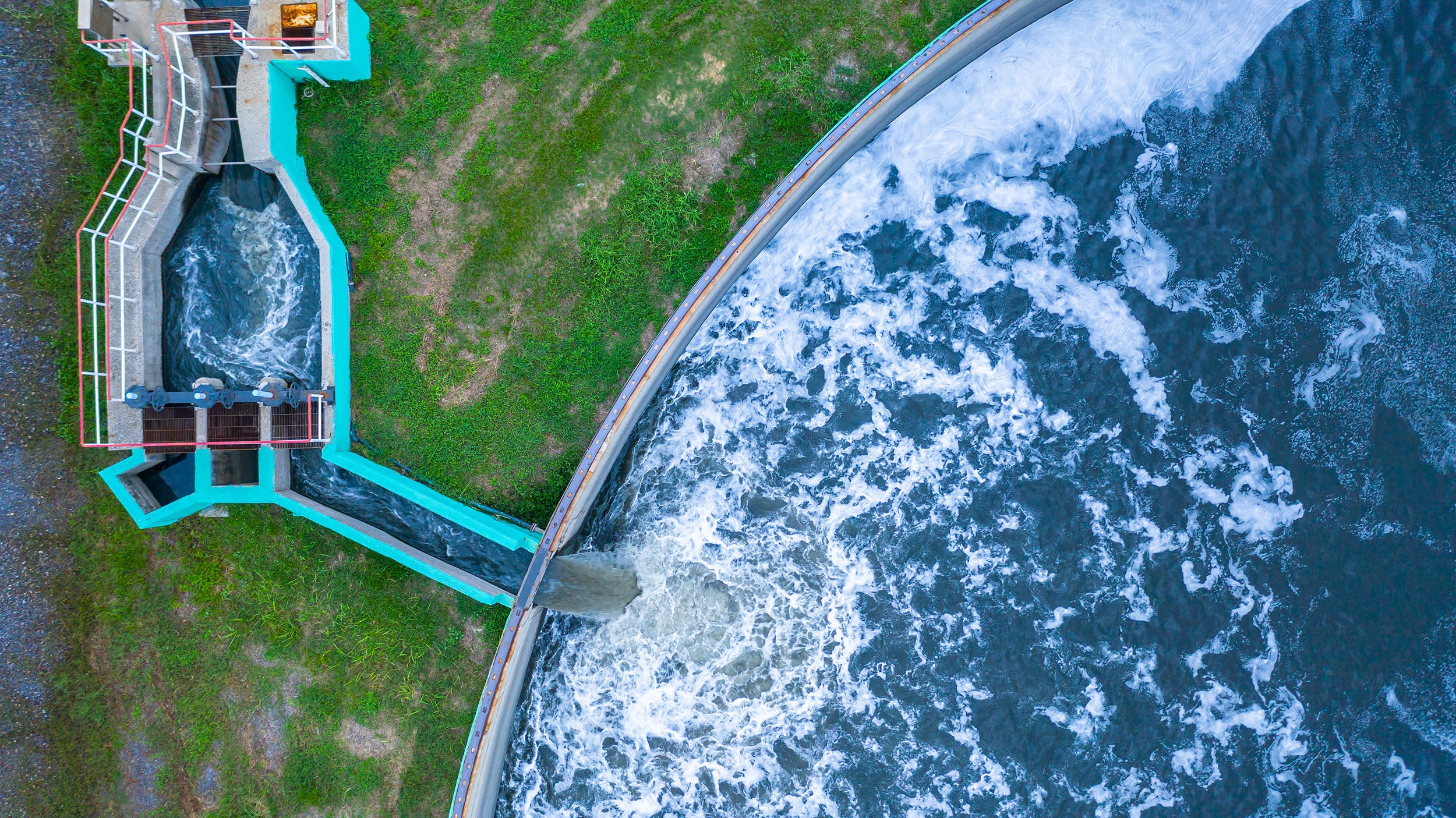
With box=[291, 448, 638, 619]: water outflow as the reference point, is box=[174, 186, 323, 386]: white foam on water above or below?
above

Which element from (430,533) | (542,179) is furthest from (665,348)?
(430,533)

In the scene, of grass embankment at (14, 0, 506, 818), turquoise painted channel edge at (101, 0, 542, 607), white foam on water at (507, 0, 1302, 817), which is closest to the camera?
turquoise painted channel edge at (101, 0, 542, 607)

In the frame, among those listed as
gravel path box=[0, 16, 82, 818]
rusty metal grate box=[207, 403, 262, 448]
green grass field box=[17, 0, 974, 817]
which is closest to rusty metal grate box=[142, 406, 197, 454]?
rusty metal grate box=[207, 403, 262, 448]

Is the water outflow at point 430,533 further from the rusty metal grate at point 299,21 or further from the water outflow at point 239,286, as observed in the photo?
the rusty metal grate at point 299,21

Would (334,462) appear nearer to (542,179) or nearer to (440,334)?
(440,334)

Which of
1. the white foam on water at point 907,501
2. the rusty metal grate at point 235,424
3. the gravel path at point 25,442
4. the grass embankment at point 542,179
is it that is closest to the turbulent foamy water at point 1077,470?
the white foam on water at point 907,501

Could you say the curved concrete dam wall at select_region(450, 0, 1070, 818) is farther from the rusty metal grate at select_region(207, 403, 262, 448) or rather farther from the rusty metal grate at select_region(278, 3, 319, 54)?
the rusty metal grate at select_region(278, 3, 319, 54)

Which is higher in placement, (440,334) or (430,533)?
(440,334)
